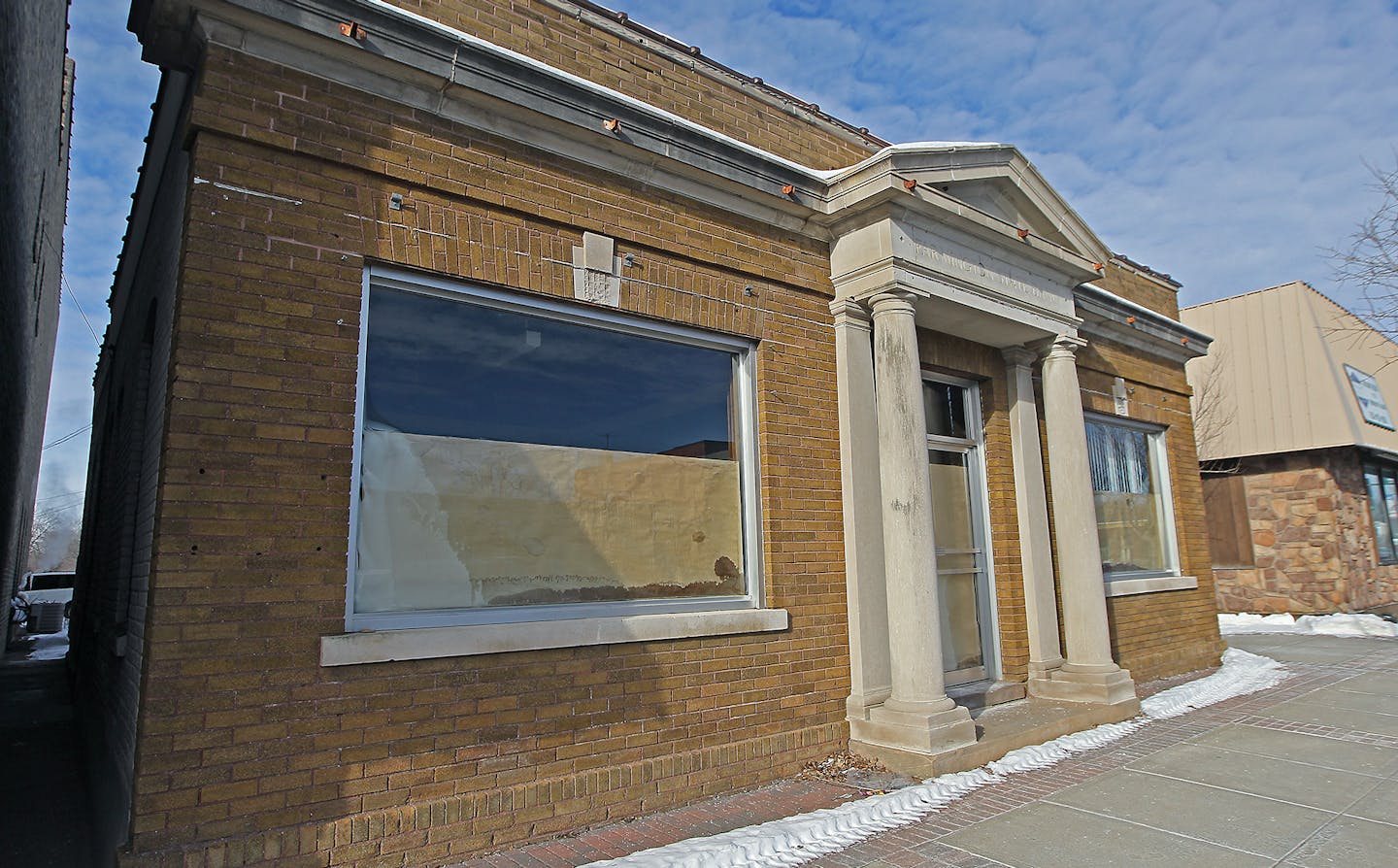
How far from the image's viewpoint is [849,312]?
21.8 ft

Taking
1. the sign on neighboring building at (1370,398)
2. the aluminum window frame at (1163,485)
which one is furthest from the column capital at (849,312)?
the sign on neighboring building at (1370,398)

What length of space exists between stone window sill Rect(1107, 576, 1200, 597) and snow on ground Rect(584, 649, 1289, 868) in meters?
2.51

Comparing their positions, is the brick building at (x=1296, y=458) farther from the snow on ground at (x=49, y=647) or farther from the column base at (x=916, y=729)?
the snow on ground at (x=49, y=647)

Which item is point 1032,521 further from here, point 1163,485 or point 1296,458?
point 1296,458

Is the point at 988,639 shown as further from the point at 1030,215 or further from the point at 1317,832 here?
the point at 1030,215

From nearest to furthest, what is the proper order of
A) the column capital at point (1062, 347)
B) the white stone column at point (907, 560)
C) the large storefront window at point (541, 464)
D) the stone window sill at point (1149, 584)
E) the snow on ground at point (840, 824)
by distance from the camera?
1. the snow on ground at point (840, 824)
2. the large storefront window at point (541, 464)
3. the white stone column at point (907, 560)
4. the column capital at point (1062, 347)
5. the stone window sill at point (1149, 584)

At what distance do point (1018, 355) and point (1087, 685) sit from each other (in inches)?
130

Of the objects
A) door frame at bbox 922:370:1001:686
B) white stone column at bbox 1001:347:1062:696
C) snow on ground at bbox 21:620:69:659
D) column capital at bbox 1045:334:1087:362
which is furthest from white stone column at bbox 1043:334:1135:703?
snow on ground at bbox 21:620:69:659

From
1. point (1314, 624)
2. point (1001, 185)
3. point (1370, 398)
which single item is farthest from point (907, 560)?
point (1370, 398)

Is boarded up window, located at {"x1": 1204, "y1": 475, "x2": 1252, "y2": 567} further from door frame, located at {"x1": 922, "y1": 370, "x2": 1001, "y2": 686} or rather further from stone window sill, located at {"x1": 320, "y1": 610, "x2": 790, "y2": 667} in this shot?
stone window sill, located at {"x1": 320, "y1": 610, "x2": 790, "y2": 667}

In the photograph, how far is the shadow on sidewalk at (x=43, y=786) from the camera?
4656 mm

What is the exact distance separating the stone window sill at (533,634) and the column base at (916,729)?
101 cm

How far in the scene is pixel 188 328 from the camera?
3842mm

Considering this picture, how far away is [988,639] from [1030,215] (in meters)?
4.16
